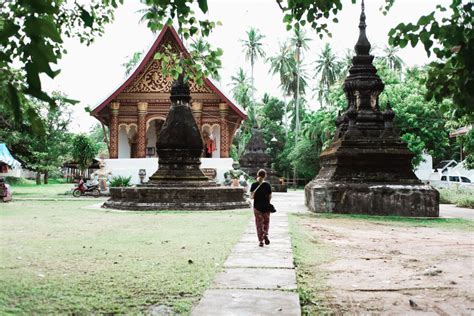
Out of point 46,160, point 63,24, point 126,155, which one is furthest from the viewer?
point 46,160

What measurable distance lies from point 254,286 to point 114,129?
20772mm

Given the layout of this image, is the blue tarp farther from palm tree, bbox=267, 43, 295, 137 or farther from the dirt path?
palm tree, bbox=267, 43, 295, 137

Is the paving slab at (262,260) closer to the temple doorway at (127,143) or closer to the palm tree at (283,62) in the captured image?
the temple doorway at (127,143)

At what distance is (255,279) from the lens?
13.9ft

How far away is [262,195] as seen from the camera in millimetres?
6871

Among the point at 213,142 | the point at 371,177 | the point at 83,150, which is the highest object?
the point at 213,142

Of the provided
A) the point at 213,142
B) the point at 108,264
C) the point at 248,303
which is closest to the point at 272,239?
the point at 108,264

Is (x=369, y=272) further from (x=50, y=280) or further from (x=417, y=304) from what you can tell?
(x=50, y=280)

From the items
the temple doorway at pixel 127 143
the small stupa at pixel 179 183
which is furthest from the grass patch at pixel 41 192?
the small stupa at pixel 179 183

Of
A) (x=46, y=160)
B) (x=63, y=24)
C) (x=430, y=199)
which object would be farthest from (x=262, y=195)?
(x=46, y=160)

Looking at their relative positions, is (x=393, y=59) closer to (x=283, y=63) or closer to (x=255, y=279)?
(x=283, y=63)

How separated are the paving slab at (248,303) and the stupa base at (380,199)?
9.15 metres

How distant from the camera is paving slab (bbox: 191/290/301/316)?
3227 millimetres

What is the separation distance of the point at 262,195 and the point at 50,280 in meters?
3.29
